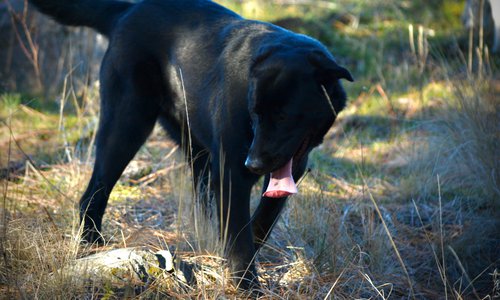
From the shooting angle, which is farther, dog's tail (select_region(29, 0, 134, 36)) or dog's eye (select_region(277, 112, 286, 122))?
dog's tail (select_region(29, 0, 134, 36))

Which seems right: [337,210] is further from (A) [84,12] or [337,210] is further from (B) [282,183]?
(A) [84,12]

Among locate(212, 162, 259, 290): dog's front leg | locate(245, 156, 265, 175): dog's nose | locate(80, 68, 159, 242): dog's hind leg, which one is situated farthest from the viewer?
locate(80, 68, 159, 242): dog's hind leg

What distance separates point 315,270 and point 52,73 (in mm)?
5787

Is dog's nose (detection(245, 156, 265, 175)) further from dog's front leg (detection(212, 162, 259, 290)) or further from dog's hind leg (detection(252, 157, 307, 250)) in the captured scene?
dog's hind leg (detection(252, 157, 307, 250))

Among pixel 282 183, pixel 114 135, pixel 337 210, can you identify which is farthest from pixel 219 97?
pixel 337 210

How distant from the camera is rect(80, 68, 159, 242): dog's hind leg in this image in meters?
3.71

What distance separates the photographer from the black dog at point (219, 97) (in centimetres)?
286

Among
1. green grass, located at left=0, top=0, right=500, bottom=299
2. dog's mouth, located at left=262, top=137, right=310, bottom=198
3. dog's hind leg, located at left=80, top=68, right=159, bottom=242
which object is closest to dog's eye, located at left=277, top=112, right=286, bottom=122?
dog's mouth, located at left=262, top=137, right=310, bottom=198

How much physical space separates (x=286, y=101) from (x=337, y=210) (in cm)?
117

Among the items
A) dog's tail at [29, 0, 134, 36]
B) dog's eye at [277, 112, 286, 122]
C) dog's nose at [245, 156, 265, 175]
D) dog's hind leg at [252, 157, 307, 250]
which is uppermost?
dog's tail at [29, 0, 134, 36]

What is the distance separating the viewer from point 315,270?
312cm

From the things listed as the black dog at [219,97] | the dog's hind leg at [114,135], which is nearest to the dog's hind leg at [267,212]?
the black dog at [219,97]

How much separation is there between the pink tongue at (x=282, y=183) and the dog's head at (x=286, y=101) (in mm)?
80

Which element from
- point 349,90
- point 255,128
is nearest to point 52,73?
point 349,90
